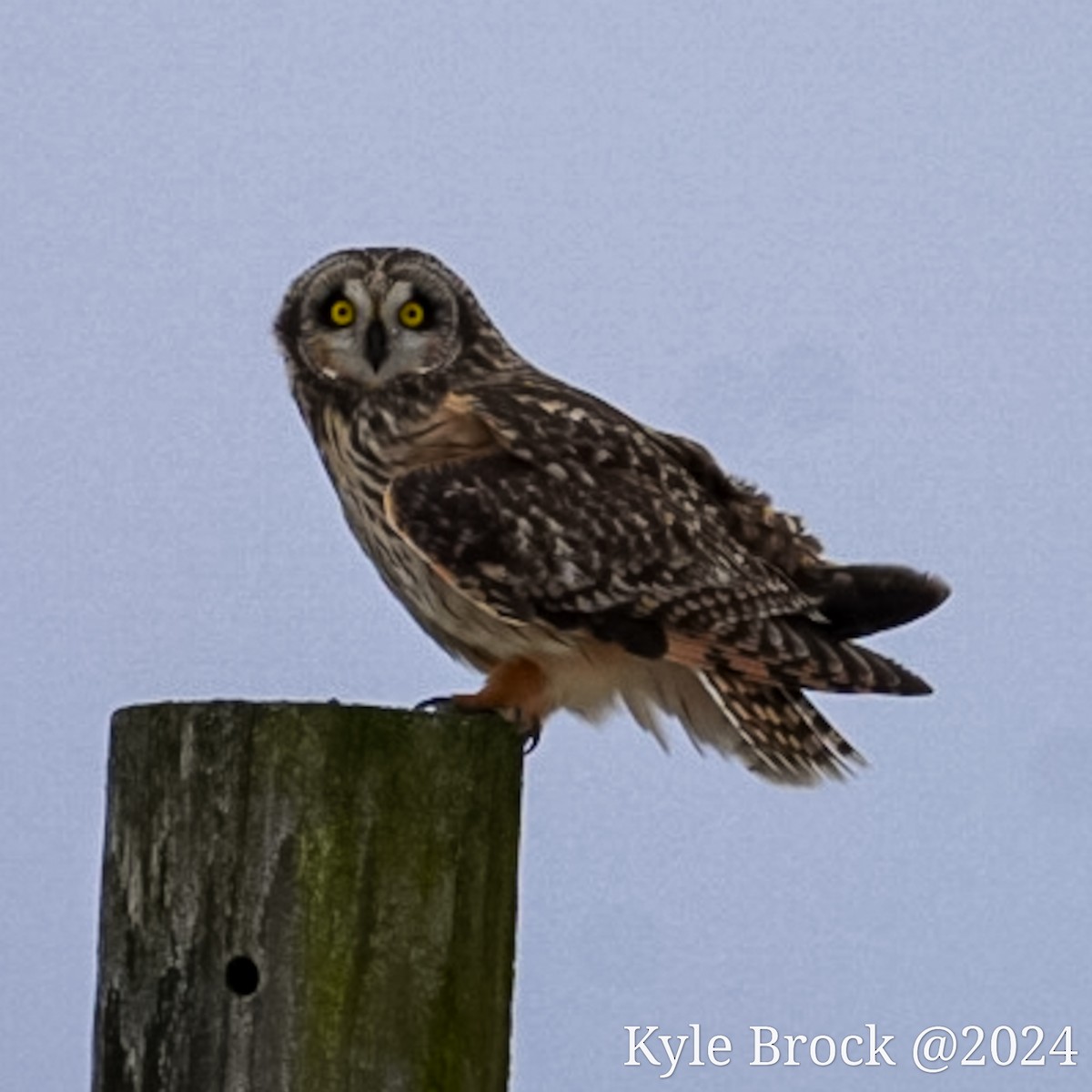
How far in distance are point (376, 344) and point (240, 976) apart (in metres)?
3.35

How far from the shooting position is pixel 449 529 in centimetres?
534

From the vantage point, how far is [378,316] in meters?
6.04

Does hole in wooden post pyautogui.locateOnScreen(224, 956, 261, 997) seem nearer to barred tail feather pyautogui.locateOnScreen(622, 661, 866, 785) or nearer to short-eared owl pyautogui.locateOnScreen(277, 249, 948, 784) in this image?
short-eared owl pyautogui.locateOnScreen(277, 249, 948, 784)

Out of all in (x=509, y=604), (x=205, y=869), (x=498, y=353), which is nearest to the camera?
(x=205, y=869)

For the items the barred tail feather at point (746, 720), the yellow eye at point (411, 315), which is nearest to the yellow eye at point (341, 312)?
the yellow eye at point (411, 315)

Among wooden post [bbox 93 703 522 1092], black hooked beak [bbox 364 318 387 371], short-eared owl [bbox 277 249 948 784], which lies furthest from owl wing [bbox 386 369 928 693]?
wooden post [bbox 93 703 522 1092]

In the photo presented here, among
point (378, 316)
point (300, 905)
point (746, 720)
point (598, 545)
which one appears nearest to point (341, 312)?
point (378, 316)

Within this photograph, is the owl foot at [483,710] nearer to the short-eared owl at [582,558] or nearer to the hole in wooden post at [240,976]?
the short-eared owl at [582,558]

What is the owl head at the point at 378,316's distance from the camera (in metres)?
6.01

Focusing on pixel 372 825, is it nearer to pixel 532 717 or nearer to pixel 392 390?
pixel 532 717

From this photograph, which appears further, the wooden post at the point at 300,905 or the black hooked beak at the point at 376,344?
the black hooked beak at the point at 376,344

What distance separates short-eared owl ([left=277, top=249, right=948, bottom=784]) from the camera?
537 cm

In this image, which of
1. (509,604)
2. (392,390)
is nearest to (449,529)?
(509,604)

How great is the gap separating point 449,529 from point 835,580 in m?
0.96
